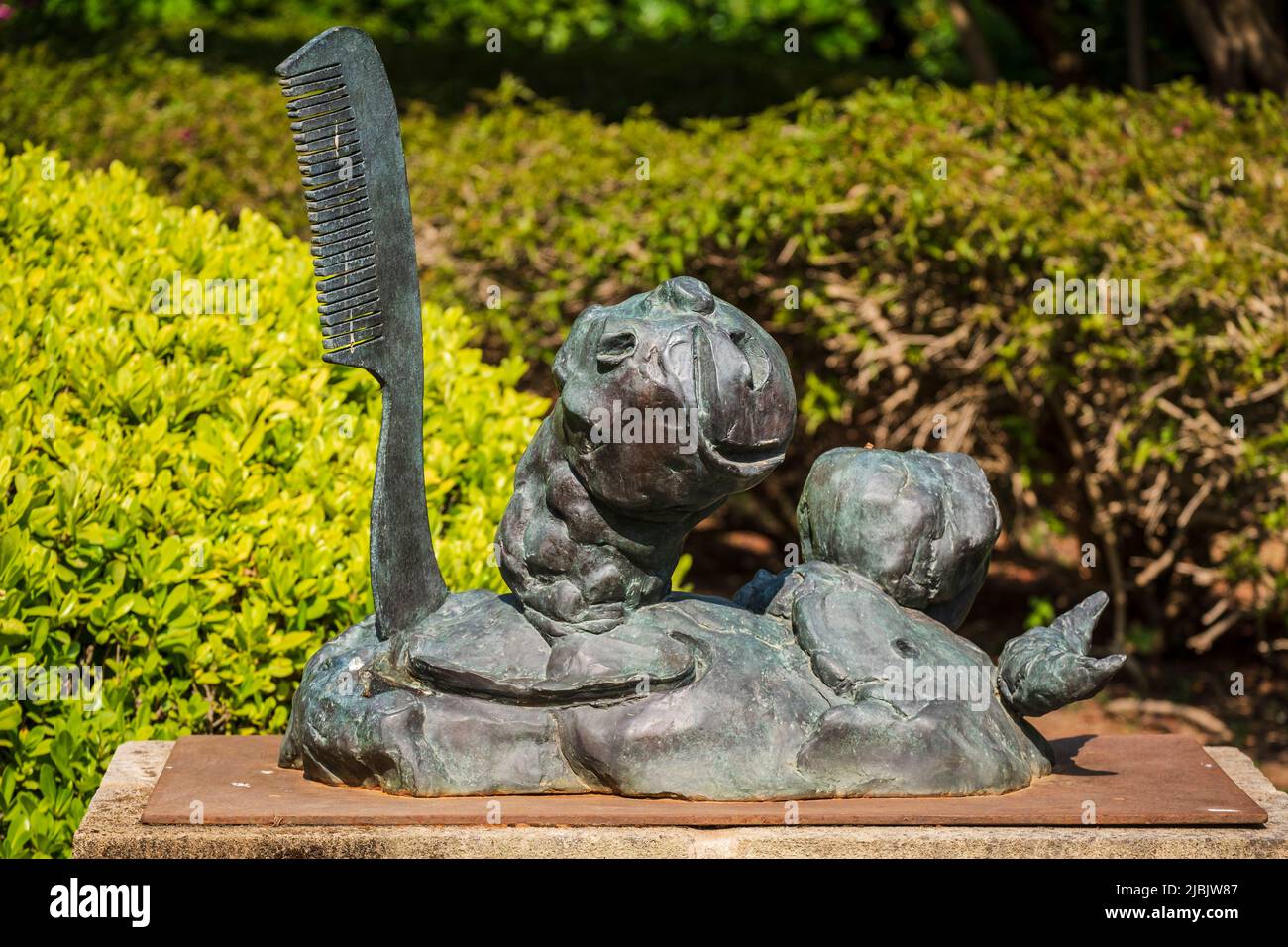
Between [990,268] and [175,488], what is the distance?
11.9ft

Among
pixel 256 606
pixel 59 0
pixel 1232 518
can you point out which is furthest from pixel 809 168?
pixel 59 0

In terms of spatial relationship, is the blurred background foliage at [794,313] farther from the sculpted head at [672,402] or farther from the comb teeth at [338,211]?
the sculpted head at [672,402]

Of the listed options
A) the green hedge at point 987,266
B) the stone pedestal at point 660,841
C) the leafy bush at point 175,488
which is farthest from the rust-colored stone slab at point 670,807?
the green hedge at point 987,266

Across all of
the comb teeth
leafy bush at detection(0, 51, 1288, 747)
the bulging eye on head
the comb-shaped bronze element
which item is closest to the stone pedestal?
the comb-shaped bronze element

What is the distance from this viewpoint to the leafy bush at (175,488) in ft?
13.3

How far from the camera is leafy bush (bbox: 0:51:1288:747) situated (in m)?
6.17

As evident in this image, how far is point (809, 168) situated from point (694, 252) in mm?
608

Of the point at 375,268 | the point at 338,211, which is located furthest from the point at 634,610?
the point at 338,211

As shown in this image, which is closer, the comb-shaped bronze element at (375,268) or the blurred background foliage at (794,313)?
the comb-shaped bronze element at (375,268)

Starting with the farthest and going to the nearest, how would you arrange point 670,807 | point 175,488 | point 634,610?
1. point 175,488
2. point 634,610
3. point 670,807

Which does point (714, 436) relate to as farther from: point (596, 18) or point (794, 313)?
point (596, 18)

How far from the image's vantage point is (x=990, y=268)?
22.0ft

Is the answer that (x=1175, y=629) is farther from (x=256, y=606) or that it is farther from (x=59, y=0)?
(x=59, y=0)

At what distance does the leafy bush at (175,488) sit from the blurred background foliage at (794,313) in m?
0.01
